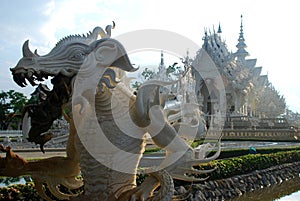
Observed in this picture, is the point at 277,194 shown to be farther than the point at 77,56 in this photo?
Yes

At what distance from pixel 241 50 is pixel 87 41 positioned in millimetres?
46003

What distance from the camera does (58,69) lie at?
2.95m

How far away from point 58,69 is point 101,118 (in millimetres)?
580

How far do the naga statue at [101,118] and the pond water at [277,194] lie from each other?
23.1 feet

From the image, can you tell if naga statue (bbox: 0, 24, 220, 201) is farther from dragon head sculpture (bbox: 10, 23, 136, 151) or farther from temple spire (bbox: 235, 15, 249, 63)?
temple spire (bbox: 235, 15, 249, 63)

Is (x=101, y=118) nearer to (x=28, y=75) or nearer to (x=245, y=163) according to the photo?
(x=28, y=75)

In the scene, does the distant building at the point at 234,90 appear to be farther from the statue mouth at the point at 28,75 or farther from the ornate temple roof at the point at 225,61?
the statue mouth at the point at 28,75

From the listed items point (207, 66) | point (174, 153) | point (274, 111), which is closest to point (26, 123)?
point (174, 153)

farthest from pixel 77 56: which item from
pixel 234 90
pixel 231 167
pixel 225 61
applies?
pixel 234 90

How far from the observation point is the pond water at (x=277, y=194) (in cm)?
1012

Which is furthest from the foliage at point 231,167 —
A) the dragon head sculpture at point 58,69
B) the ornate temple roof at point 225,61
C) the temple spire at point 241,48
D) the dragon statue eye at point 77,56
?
the temple spire at point 241,48

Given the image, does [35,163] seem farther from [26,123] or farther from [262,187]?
[262,187]

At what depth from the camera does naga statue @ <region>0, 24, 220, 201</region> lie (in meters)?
2.97

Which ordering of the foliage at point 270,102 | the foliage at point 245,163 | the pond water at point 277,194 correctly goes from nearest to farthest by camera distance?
the foliage at point 245,163 → the pond water at point 277,194 → the foliage at point 270,102
